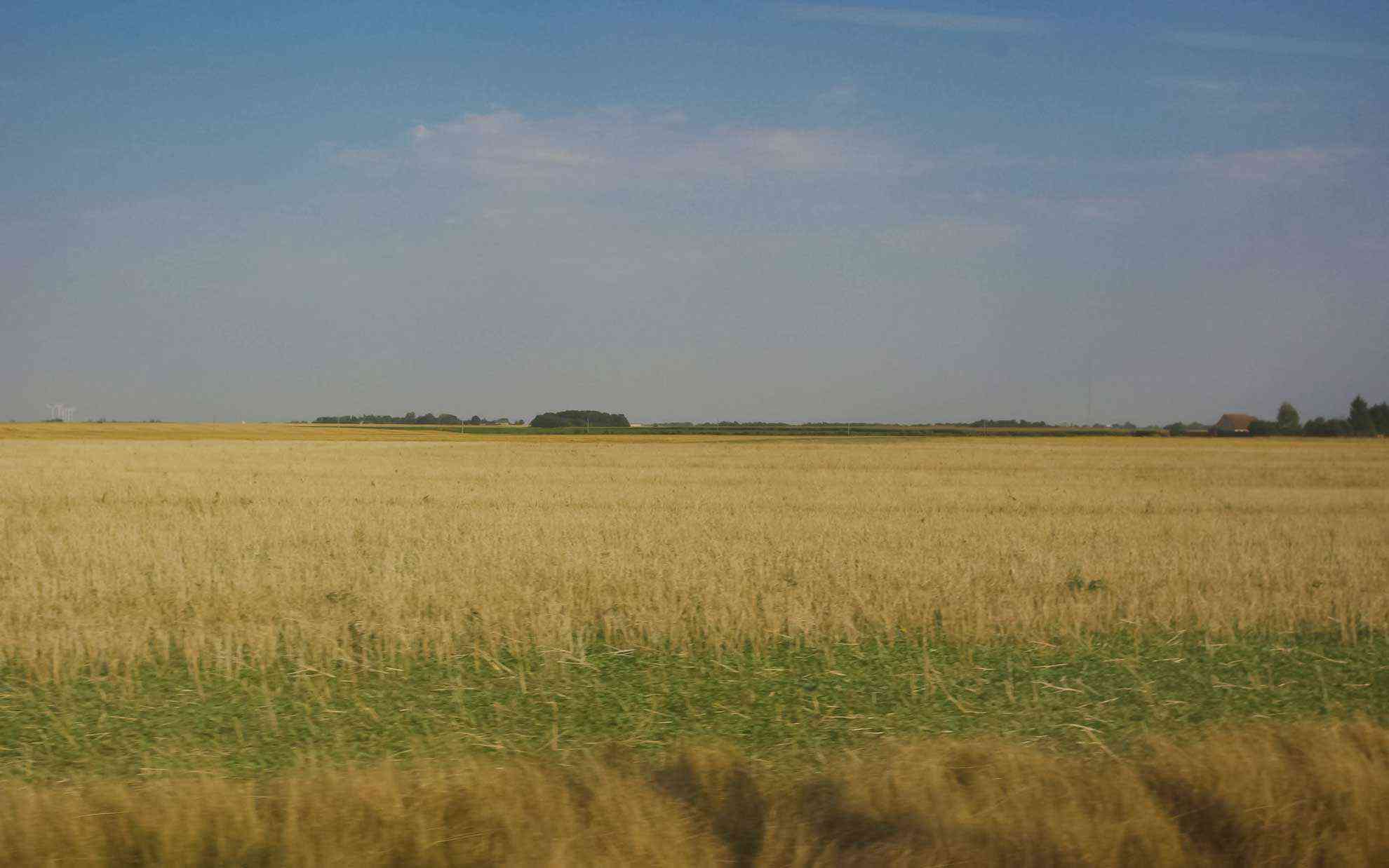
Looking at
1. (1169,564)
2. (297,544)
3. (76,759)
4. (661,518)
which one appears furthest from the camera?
(661,518)

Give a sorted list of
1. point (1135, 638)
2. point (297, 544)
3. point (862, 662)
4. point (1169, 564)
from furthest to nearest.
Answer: point (297, 544) < point (1169, 564) < point (1135, 638) < point (862, 662)

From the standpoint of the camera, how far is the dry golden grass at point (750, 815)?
4.70 m

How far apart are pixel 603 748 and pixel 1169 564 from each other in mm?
10712

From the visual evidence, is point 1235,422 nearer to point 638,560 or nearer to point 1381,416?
point 1381,416

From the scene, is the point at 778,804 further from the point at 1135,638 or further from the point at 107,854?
the point at 1135,638

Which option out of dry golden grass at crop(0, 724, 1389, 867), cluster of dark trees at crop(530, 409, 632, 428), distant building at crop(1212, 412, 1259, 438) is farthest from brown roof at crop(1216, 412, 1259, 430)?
dry golden grass at crop(0, 724, 1389, 867)

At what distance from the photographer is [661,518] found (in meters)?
22.0

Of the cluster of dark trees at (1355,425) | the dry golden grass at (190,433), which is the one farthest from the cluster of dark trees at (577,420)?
the cluster of dark trees at (1355,425)

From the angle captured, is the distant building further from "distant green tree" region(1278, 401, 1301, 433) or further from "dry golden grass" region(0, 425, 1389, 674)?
"dry golden grass" region(0, 425, 1389, 674)

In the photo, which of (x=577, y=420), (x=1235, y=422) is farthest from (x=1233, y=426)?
(x=577, y=420)

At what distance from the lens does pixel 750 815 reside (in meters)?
5.15

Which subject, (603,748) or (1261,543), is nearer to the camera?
→ (603,748)

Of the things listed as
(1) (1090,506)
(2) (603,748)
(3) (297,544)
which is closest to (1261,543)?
(1) (1090,506)

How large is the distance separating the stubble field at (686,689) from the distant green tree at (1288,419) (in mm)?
114583
